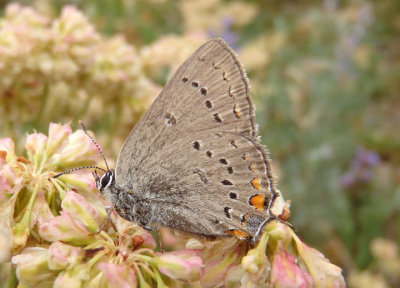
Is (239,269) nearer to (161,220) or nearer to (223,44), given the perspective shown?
(161,220)

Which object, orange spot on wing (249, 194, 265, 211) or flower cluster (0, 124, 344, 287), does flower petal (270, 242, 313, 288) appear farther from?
orange spot on wing (249, 194, 265, 211)

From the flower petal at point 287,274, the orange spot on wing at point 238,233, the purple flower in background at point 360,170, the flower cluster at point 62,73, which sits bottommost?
the flower petal at point 287,274

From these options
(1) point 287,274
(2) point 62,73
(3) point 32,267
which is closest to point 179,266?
(1) point 287,274

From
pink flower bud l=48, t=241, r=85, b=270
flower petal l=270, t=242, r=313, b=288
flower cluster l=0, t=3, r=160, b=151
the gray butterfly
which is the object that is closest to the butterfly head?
the gray butterfly

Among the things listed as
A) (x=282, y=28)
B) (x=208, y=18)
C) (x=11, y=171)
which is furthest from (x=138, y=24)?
(x=11, y=171)

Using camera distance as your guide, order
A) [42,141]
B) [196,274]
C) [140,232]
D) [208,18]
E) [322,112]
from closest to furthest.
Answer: [196,274] → [140,232] → [42,141] → [322,112] → [208,18]

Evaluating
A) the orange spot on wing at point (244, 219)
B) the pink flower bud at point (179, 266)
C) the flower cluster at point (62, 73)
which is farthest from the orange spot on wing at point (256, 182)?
the flower cluster at point (62, 73)

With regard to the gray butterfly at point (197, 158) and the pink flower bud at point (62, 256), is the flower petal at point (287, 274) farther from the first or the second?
the pink flower bud at point (62, 256)
